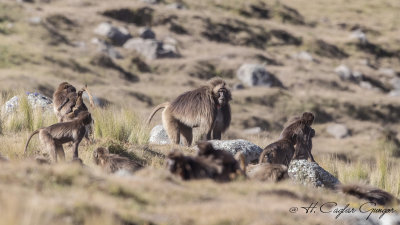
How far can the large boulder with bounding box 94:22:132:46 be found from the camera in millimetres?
47062

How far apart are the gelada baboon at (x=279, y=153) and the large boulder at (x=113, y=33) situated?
3719cm

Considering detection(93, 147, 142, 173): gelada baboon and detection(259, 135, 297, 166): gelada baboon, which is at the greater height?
detection(93, 147, 142, 173): gelada baboon

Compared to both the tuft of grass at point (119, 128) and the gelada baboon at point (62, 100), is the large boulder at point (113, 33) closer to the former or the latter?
the tuft of grass at point (119, 128)

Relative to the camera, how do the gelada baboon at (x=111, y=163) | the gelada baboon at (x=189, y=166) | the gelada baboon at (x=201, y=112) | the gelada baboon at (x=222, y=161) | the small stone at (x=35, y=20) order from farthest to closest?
the small stone at (x=35, y=20), the gelada baboon at (x=201, y=112), the gelada baboon at (x=111, y=163), the gelada baboon at (x=222, y=161), the gelada baboon at (x=189, y=166)

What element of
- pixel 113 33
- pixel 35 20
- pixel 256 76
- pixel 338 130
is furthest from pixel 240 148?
pixel 113 33

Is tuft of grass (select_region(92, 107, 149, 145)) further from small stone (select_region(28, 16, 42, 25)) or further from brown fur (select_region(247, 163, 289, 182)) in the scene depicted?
small stone (select_region(28, 16, 42, 25))

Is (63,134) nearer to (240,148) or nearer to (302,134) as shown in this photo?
(240,148)

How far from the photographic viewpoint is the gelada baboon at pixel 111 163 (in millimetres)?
8492

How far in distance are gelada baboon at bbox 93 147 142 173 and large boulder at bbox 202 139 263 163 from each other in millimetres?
2708

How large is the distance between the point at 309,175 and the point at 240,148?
1.40 meters

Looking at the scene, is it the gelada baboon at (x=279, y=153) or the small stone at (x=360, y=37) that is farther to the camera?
the small stone at (x=360, y=37)

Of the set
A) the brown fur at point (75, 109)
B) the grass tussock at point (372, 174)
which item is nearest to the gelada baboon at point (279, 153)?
the grass tussock at point (372, 174)

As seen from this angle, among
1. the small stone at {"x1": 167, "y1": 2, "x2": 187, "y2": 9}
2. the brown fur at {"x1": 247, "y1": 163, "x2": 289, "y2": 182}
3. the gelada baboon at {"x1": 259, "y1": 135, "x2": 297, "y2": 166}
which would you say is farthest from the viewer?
the small stone at {"x1": 167, "y1": 2, "x2": 187, "y2": 9}

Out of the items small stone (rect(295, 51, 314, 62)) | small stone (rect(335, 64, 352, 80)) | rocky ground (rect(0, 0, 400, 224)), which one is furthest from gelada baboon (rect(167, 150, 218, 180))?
small stone (rect(295, 51, 314, 62))
